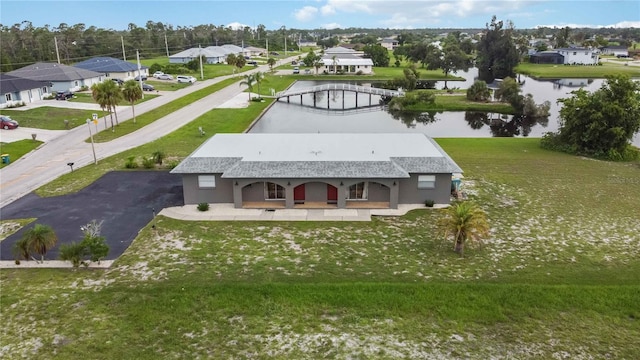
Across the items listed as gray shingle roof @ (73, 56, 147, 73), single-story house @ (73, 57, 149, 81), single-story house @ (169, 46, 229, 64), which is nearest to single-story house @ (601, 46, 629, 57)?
single-story house @ (169, 46, 229, 64)

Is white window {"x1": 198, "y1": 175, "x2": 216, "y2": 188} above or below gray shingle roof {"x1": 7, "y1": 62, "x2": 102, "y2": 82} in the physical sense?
below

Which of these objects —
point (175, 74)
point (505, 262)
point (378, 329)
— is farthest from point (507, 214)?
point (175, 74)

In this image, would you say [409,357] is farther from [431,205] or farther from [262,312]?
A: [431,205]

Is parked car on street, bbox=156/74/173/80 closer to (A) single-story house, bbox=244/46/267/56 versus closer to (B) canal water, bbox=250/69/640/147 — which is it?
(B) canal water, bbox=250/69/640/147

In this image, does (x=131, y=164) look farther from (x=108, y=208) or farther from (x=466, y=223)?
(x=466, y=223)

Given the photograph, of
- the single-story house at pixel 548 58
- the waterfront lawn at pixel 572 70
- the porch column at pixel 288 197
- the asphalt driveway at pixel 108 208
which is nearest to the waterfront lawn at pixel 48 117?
the asphalt driveway at pixel 108 208

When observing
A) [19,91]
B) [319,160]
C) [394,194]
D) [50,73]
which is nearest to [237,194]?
[319,160]

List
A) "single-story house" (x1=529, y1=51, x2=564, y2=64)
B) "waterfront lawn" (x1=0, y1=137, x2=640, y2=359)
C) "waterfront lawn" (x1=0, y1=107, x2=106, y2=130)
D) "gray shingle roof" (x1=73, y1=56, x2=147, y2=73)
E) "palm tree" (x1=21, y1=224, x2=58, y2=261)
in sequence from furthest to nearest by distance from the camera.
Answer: "single-story house" (x1=529, y1=51, x2=564, y2=64)
"gray shingle roof" (x1=73, y1=56, x2=147, y2=73)
"waterfront lawn" (x1=0, y1=107, x2=106, y2=130)
"palm tree" (x1=21, y1=224, x2=58, y2=261)
"waterfront lawn" (x1=0, y1=137, x2=640, y2=359)
